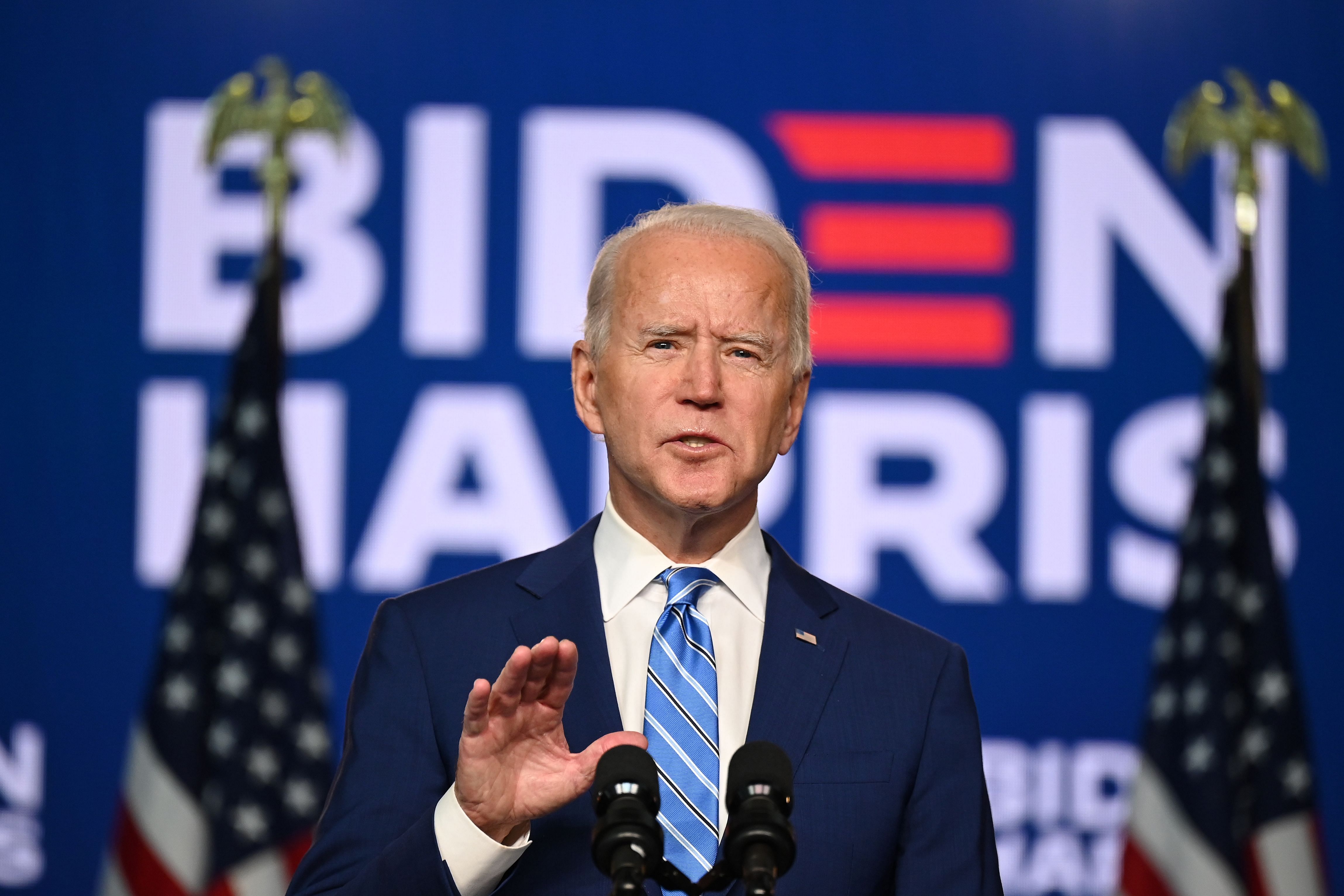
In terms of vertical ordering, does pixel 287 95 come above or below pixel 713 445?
above

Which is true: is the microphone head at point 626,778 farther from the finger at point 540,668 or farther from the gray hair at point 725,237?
the gray hair at point 725,237

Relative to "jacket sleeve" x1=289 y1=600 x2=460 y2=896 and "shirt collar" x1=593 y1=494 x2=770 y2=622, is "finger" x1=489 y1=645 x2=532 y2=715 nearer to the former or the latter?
"jacket sleeve" x1=289 y1=600 x2=460 y2=896

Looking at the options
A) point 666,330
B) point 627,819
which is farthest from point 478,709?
point 666,330

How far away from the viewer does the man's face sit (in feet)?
5.96

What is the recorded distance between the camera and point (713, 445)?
1.82m

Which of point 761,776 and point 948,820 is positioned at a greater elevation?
point 761,776

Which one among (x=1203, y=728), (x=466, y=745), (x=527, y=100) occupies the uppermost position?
(x=527, y=100)

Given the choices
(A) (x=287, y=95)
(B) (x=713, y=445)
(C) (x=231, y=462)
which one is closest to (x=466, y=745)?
(B) (x=713, y=445)

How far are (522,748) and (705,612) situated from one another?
439mm

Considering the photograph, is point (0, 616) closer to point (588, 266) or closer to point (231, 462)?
point (231, 462)

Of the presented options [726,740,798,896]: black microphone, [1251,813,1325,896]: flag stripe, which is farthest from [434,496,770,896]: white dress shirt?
[1251,813,1325,896]: flag stripe

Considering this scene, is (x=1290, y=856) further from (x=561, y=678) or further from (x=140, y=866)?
(x=561, y=678)

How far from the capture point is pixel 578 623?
181 cm

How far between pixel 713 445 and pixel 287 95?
3.28m
